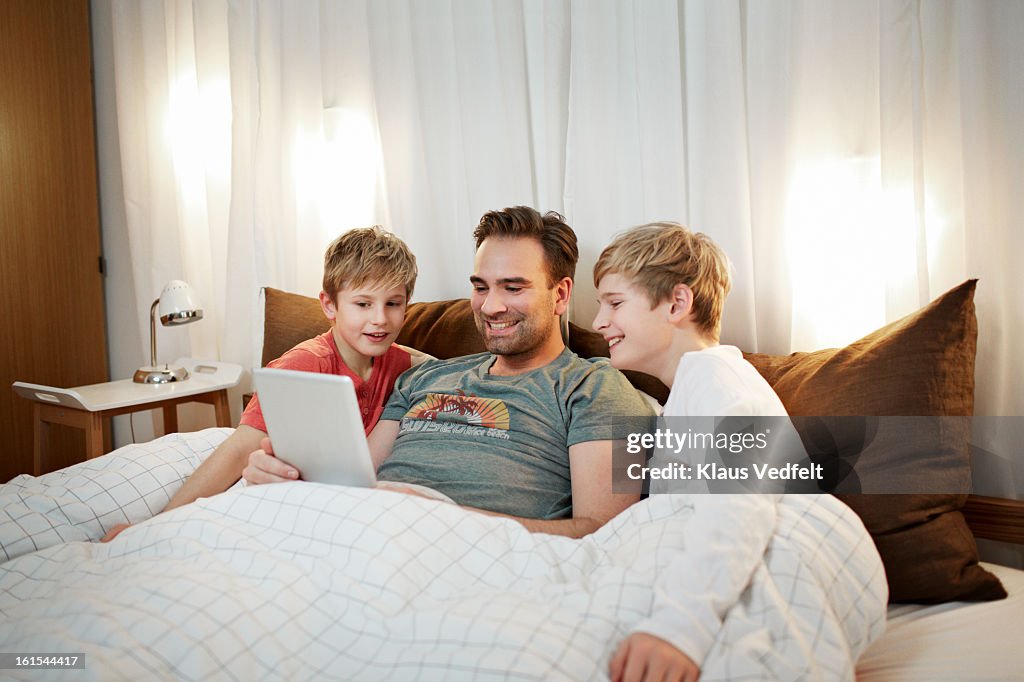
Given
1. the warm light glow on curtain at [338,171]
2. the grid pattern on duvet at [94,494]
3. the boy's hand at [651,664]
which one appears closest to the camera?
the boy's hand at [651,664]

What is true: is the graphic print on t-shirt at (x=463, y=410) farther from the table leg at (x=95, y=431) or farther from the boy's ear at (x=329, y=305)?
the table leg at (x=95, y=431)

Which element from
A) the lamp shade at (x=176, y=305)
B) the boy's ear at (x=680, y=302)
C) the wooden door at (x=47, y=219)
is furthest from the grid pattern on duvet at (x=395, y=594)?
the wooden door at (x=47, y=219)

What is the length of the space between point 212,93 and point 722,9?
1861 millimetres

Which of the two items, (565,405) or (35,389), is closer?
(565,405)

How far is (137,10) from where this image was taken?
10.0 ft

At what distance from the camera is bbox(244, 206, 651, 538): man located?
153 cm

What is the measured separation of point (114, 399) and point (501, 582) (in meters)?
1.69

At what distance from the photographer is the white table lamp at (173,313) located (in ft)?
8.32

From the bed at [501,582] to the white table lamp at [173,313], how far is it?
1067 mm

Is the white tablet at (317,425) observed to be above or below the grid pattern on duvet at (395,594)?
above

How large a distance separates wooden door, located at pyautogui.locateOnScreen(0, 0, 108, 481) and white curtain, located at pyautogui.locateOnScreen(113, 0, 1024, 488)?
9.7 inches

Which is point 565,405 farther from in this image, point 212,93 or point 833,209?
point 212,93

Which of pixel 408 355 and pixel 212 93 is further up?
pixel 212 93

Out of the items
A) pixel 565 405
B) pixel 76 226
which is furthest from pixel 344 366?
pixel 76 226
